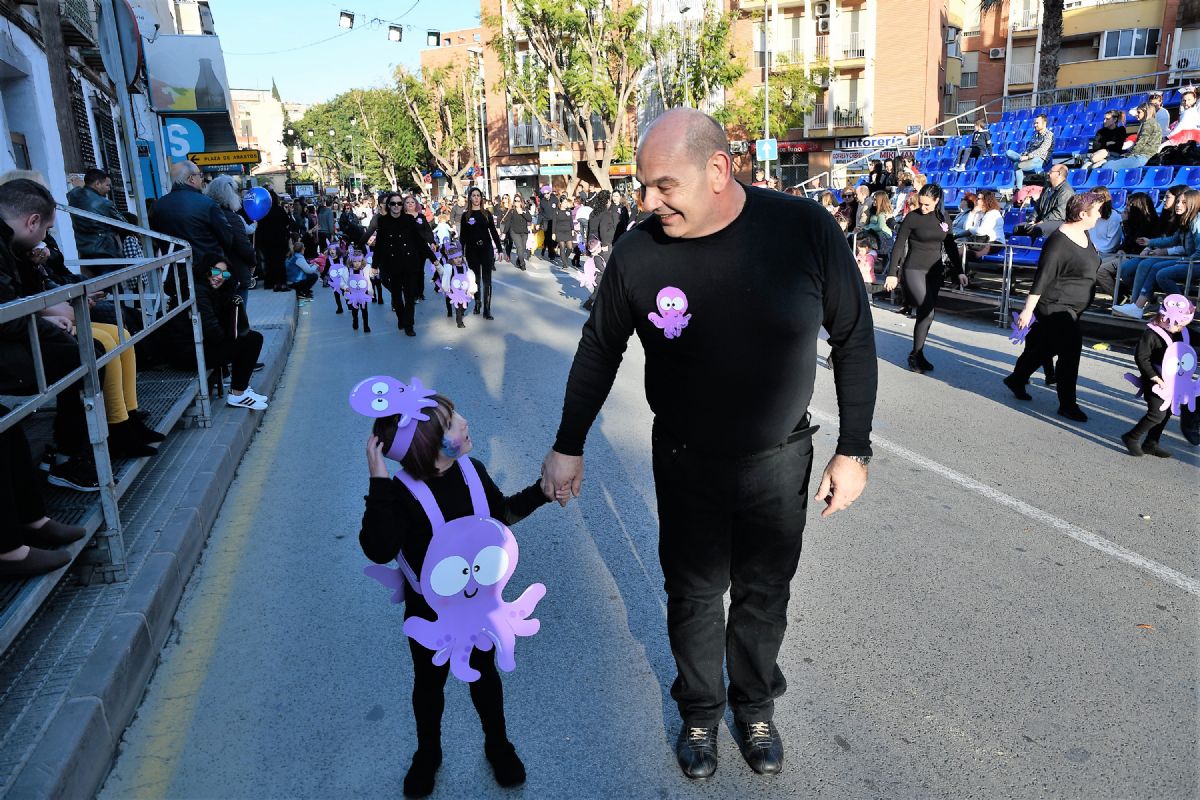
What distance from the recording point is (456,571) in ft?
8.33

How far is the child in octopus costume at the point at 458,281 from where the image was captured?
1267 centimetres

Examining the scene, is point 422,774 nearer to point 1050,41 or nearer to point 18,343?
point 18,343

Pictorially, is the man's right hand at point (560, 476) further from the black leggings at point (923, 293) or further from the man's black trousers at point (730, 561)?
the black leggings at point (923, 293)

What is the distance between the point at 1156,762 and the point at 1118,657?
2.24 feet

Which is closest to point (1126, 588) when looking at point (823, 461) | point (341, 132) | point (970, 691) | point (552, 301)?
point (970, 691)

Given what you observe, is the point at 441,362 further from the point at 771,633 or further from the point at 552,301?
the point at 771,633

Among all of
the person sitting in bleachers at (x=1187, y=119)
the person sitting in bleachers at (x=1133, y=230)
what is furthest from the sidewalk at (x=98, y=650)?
the person sitting in bleachers at (x=1187, y=119)

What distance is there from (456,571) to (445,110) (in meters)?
73.4

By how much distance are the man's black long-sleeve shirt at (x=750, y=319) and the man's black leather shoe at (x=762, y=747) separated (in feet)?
3.13

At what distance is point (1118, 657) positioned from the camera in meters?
3.48

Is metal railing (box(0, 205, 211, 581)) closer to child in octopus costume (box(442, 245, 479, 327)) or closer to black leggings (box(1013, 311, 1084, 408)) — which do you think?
black leggings (box(1013, 311, 1084, 408))

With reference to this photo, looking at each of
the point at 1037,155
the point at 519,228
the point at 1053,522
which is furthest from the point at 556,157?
the point at 1053,522

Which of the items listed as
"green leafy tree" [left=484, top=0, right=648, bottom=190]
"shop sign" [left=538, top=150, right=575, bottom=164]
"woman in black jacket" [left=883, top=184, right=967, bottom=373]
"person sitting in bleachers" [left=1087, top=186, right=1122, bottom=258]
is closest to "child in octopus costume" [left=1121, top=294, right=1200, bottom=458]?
"woman in black jacket" [left=883, top=184, right=967, bottom=373]

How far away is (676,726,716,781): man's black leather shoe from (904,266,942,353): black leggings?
6.72m
